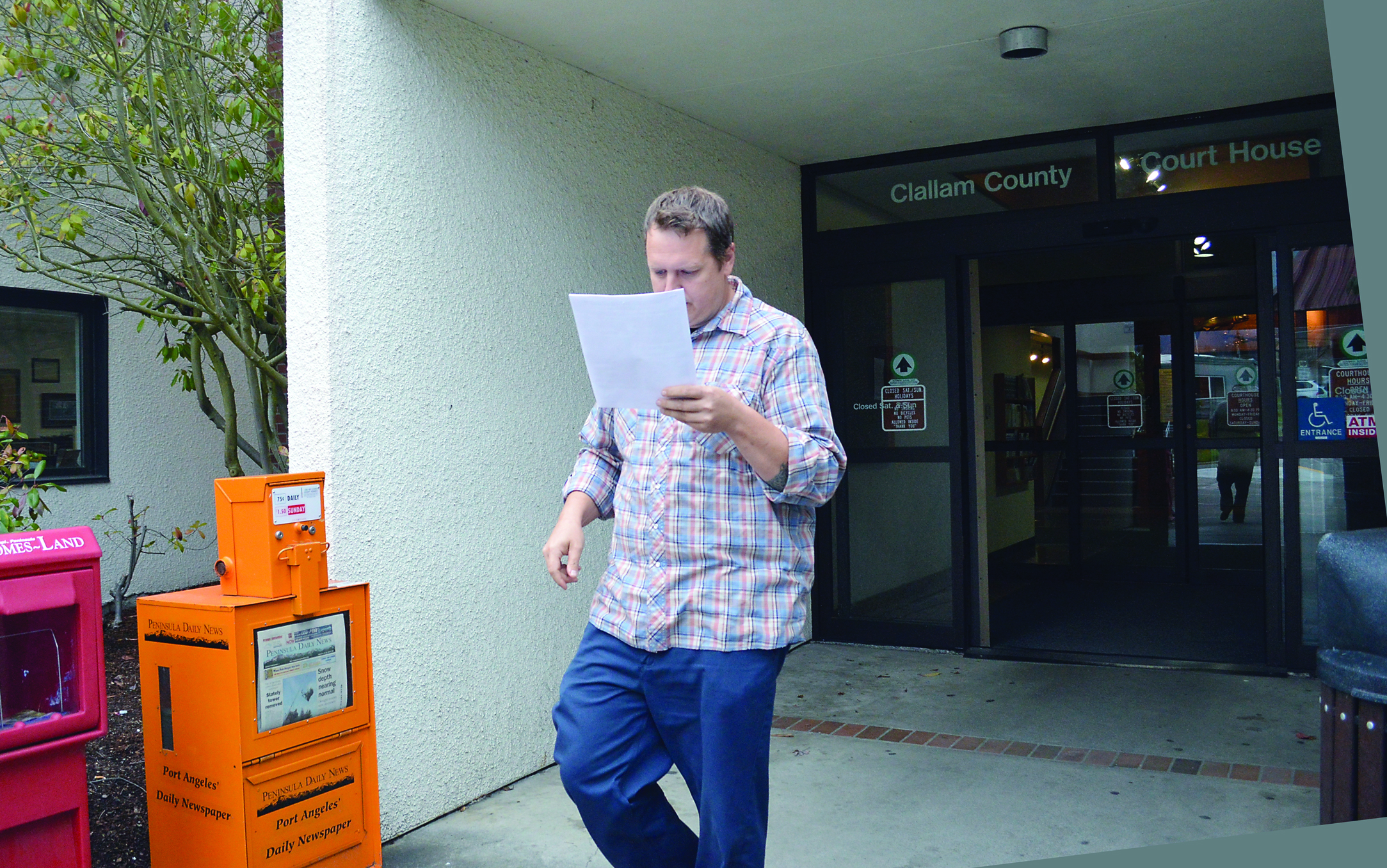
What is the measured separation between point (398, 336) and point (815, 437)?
2.16 meters

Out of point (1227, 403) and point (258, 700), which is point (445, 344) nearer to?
point (258, 700)

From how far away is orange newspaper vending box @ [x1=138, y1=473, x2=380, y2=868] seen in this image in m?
3.10

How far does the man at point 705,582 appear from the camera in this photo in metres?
2.23

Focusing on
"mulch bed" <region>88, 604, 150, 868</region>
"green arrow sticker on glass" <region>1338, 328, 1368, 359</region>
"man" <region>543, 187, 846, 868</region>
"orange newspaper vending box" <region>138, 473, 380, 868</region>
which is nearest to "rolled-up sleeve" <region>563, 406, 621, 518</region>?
"man" <region>543, 187, 846, 868</region>

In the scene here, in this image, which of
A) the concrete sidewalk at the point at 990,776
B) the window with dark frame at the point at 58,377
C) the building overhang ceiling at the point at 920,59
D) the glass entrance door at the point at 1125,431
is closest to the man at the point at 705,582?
the concrete sidewalk at the point at 990,776

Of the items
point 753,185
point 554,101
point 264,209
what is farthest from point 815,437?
point 753,185

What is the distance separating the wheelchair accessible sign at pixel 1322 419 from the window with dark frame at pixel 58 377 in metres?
7.71

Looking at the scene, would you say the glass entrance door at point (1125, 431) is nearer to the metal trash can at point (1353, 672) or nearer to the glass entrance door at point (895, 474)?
the glass entrance door at point (895, 474)

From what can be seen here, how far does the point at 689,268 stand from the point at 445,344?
2.09m

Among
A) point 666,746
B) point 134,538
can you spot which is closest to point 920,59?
point 666,746

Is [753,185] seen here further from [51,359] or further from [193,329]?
[51,359]

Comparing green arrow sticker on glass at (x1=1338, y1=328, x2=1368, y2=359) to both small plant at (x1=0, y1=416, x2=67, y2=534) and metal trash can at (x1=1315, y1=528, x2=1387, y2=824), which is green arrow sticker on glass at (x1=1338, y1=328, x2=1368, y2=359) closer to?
metal trash can at (x1=1315, y1=528, x2=1387, y2=824)

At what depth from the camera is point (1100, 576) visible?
9844mm

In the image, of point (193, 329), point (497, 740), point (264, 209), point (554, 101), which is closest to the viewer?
point (497, 740)
